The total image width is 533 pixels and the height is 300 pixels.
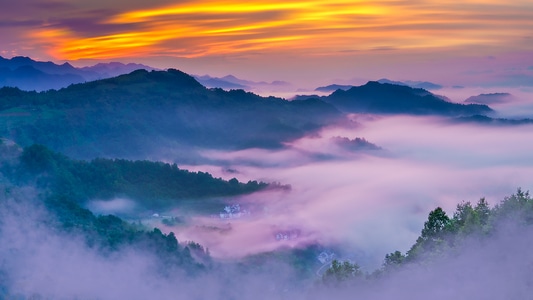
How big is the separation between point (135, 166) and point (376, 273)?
348 feet

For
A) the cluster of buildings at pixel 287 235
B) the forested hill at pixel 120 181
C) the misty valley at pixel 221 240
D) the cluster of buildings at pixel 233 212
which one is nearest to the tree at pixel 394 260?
the misty valley at pixel 221 240

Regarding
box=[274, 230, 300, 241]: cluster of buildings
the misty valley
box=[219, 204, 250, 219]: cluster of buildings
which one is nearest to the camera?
the misty valley

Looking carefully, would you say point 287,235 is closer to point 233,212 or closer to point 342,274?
point 233,212

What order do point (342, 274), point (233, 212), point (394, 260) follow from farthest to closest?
point (233, 212)
point (342, 274)
point (394, 260)

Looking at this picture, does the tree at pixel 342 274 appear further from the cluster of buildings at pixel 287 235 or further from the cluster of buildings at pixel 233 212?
the cluster of buildings at pixel 233 212

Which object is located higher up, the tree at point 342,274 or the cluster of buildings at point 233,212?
the cluster of buildings at point 233,212

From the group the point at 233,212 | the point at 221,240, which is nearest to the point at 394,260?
the point at 221,240

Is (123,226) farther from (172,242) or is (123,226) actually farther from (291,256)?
(291,256)

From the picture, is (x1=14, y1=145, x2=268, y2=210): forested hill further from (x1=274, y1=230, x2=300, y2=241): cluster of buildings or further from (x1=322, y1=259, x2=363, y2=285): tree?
(x1=322, y1=259, x2=363, y2=285): tree

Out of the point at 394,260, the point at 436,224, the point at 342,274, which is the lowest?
the point at 342,274

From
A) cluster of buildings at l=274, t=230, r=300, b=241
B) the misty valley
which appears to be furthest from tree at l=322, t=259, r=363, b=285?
cluster of buildings at l=274, t=230, r=300, b=241

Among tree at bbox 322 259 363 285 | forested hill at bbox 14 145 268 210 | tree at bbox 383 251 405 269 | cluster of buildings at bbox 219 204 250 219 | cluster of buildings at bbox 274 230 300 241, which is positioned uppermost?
forested hill at bbox 14 145 268 210

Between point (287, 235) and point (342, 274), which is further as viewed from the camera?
point (287, 235)

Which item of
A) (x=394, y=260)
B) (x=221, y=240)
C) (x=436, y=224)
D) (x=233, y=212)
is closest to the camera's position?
(x=436, y=224)
